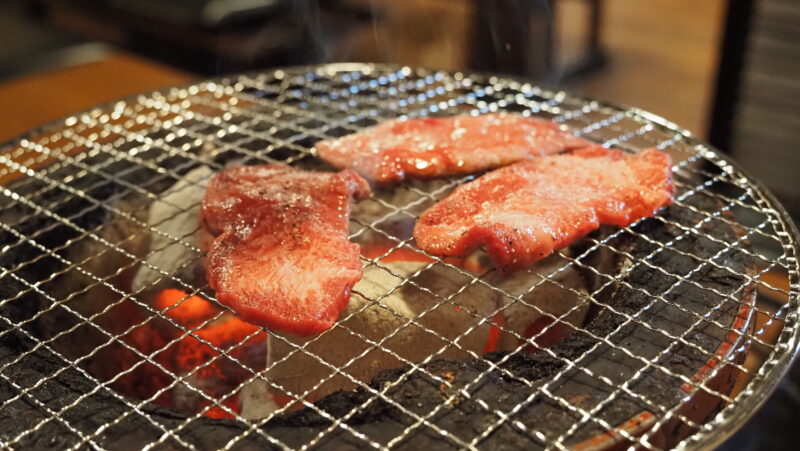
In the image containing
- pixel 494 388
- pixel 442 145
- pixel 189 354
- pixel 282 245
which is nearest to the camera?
pixel 494 388

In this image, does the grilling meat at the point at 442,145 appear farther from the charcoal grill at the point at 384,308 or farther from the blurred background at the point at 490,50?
the blurred background at the point at 490,50

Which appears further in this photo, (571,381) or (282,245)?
(282,245)

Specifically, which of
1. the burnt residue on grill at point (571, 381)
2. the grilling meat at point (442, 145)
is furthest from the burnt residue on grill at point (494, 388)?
the grilling meat at point (442, 145)

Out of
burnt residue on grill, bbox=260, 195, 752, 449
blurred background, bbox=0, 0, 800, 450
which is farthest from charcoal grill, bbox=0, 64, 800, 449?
blurred background, bbox=0, 0, 800, 450

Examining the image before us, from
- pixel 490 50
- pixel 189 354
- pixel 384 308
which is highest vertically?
pixel 384 308

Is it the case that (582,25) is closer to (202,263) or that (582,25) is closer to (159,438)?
(202,263)

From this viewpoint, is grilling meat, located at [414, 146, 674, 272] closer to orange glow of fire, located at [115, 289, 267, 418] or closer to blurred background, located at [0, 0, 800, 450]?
orange glow of fire, located at [115, 289, 267, 418]

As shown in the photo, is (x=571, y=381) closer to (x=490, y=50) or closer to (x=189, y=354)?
(x=189, y=354)

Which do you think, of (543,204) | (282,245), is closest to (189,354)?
(282,245)
